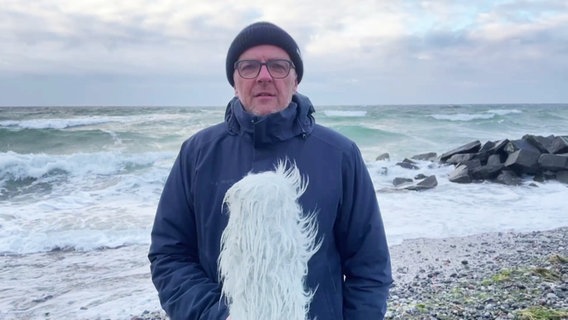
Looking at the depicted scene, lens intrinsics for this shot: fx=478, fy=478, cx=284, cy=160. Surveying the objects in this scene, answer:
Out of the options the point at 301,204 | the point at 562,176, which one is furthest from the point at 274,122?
the point at 562,176

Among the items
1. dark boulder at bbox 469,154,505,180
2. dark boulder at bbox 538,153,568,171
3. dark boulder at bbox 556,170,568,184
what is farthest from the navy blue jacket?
dark boulder at bbox 538,153,568,171

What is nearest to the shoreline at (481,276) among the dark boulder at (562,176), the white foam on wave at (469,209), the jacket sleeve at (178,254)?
the white foam on wave at (469,209)

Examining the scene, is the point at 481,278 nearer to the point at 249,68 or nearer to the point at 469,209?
the point at 249,68

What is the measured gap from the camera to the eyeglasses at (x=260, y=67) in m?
1.80

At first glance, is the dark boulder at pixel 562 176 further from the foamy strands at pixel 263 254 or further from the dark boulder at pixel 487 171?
the foamy strands at pixel 263 254

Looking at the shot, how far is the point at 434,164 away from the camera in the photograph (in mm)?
18953

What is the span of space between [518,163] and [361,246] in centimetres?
1526

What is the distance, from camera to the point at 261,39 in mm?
1836

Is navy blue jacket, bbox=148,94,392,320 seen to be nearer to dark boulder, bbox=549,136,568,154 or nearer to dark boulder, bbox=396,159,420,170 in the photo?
dark boulder, bbox=549,136,568,154

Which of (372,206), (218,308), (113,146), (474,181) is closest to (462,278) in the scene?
(372,206)

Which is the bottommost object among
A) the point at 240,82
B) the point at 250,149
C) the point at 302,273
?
the point at 302,273

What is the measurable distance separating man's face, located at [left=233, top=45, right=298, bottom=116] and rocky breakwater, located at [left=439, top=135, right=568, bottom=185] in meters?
14.5

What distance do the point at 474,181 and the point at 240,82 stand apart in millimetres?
14859

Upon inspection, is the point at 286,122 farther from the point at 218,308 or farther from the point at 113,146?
the point at 113,146
